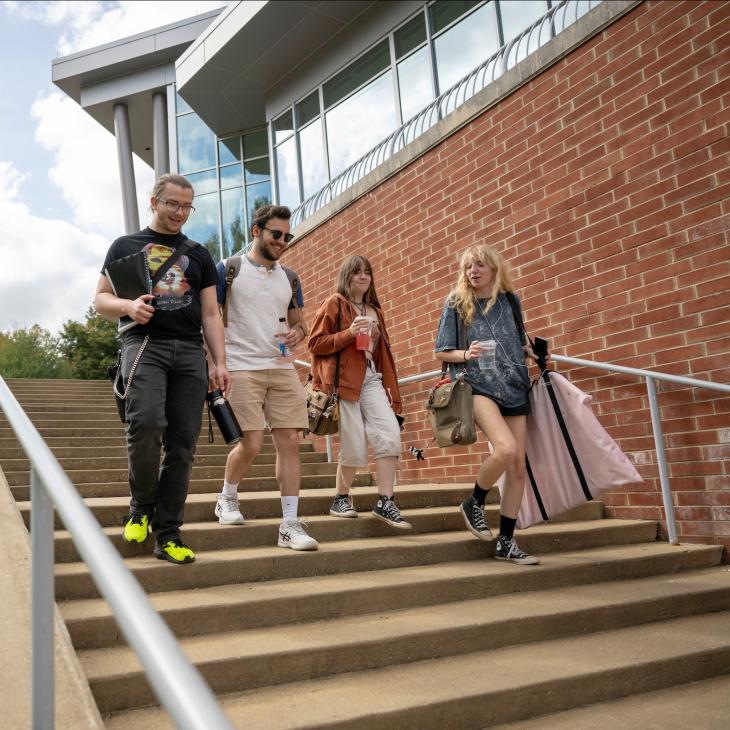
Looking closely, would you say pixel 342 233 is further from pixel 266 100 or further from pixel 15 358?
pixel 15 358

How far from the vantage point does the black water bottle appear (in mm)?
3625

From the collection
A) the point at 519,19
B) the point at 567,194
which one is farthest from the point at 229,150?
the point at 567,194

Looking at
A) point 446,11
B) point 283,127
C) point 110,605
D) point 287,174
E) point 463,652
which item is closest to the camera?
point 110,605

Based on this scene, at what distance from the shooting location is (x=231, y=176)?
15523 millimetres

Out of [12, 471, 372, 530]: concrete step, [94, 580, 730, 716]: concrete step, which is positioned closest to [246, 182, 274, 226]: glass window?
[12, 471, 372, 530]: concrete step

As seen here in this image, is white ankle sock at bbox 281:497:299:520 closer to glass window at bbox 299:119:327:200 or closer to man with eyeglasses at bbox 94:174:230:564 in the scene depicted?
man with eyeglasses at bbox 94:174:230:564

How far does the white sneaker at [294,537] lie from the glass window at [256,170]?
11.7m

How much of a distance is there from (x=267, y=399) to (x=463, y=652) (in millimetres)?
1727

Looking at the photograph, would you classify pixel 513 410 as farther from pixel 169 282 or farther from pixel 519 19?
pixel 519 19

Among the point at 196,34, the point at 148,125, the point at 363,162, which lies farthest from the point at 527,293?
the point at 148,125

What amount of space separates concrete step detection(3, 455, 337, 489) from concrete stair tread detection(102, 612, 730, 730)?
2837 millimetres

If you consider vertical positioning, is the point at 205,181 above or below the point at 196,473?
above

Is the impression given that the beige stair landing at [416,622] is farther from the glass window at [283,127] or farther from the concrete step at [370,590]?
the glass window at [283,127]

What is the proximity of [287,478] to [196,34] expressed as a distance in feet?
50.0
